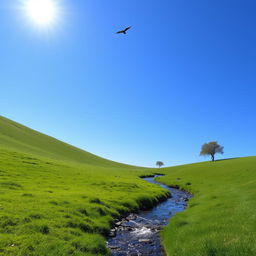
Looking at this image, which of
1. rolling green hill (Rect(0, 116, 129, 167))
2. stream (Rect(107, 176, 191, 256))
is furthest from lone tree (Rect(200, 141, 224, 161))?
stream (Rect(107, 176, 191, 256))

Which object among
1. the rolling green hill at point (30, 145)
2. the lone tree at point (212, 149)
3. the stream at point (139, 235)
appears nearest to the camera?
the stream at point (139, 235)

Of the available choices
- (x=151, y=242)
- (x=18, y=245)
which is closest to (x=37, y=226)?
(x=18, y=245)

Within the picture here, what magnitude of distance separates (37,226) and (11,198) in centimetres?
723

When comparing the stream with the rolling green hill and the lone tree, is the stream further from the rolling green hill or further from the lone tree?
the lone tree

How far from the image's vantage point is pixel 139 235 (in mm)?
18156

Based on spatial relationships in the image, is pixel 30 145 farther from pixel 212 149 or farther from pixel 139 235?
pixel 212 149

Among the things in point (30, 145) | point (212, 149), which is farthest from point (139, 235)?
point (212, 149)

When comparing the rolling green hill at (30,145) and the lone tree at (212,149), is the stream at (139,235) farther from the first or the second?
the lone tree at (212,149)

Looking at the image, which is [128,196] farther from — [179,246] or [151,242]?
[179,246]

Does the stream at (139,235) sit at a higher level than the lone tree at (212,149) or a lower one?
lower

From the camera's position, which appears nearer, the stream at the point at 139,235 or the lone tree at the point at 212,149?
the stream at the point at 139,235

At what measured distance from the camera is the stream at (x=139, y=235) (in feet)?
49.5

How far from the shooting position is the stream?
1507cm

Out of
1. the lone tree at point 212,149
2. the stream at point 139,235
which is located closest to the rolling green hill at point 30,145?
the stream at point 139,235
